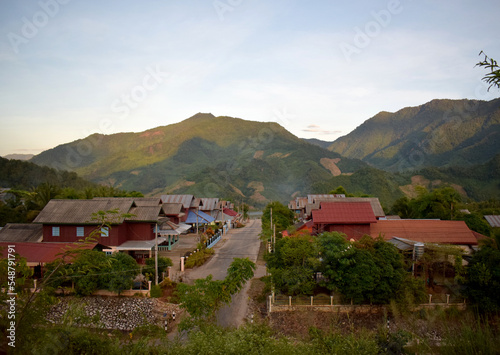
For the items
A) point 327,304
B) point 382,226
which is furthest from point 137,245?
point 382,226

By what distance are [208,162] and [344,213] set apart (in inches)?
5100

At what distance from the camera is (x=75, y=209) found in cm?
2044

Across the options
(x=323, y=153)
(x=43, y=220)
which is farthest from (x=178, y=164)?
(x=43, y=220)

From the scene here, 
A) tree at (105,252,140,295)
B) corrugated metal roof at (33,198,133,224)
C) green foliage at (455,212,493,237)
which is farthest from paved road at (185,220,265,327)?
green foliage at (455,212,493,237)

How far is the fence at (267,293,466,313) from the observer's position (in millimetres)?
14727

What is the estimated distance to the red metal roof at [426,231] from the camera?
65.2ft

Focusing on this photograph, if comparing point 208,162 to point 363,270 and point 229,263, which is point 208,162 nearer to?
point 229,263

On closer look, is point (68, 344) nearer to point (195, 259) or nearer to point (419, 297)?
point (419, 297)

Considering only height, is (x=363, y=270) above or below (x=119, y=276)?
above

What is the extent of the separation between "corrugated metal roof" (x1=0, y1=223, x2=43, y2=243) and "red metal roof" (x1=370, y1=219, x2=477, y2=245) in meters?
20.4

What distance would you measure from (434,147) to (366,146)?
58.9 m

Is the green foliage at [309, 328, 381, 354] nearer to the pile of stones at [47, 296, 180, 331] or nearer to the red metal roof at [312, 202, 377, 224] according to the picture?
the pile of stones at [47, 296, 180, 331]

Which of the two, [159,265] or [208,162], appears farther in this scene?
[208,162]

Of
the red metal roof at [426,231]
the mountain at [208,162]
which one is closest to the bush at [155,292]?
the red metal roof at [426,231]
